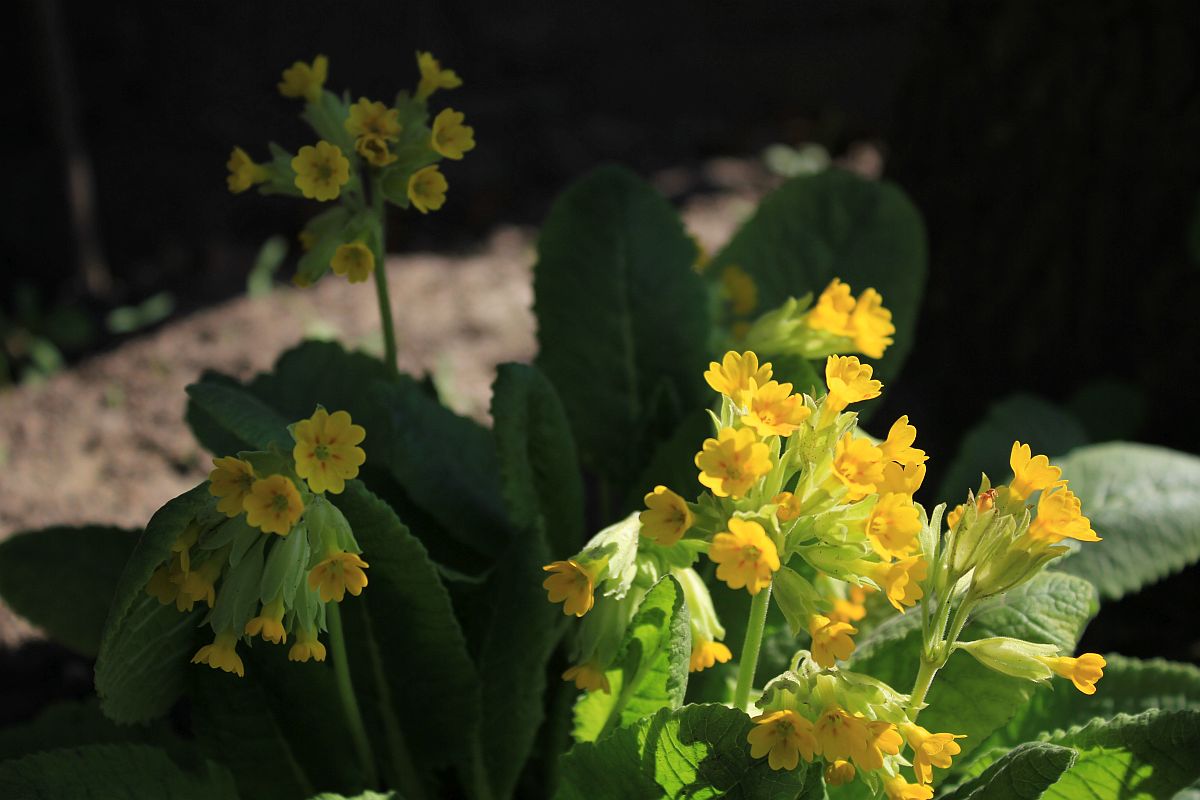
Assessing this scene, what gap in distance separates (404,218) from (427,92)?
110 inches

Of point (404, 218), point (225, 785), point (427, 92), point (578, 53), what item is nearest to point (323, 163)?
point (427, 92)

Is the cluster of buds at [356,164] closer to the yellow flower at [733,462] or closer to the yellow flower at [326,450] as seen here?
the yellow flower at [326,450]

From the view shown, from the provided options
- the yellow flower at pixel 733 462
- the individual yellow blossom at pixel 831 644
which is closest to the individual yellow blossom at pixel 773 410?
the yellow flower at pixel 733 462

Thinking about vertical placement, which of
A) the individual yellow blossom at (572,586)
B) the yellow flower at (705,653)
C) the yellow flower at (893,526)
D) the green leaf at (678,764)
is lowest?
the green leaf at (678,764)

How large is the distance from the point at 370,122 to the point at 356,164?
0.14 m

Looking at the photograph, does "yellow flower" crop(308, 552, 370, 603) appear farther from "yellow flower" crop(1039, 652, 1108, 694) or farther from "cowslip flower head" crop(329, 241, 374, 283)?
"yellow flower" crop(1039, 652, 1108, 694)

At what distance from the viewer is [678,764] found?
166 centimetres

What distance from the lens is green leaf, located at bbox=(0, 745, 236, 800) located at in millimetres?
1699

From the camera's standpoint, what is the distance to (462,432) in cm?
229

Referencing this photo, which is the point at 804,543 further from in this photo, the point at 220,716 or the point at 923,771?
the point at 220,716

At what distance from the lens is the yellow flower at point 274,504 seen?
4.90 ft

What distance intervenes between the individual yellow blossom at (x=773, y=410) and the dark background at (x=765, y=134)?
196 cm

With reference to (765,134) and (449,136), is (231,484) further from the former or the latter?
(765,134)

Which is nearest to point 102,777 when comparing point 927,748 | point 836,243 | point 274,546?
point 274,546
